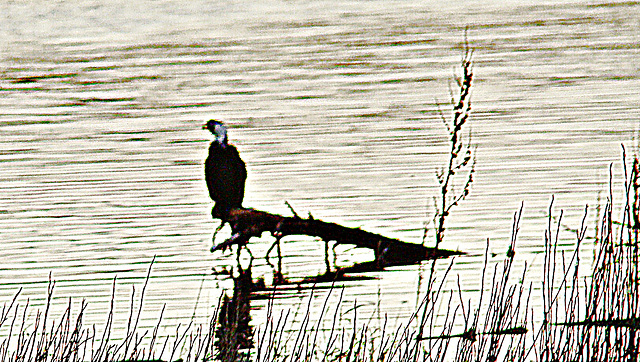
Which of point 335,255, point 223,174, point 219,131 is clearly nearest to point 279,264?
point 335,255

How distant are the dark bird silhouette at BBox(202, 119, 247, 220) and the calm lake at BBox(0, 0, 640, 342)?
37 cm

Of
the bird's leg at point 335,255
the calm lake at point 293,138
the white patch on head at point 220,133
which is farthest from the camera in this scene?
the white patch on head at point 220,133

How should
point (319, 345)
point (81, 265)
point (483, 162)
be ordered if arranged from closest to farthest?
point (319, 345) < point (81, 265) < point (483, 162)

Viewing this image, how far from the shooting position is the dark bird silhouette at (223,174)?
40.8 ft

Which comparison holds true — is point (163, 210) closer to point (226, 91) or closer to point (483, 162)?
point (483, 162)

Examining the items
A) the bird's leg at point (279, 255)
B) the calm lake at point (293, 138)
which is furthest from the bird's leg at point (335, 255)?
the bird's leg at point (279, 255)

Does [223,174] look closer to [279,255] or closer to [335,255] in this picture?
[279,255]

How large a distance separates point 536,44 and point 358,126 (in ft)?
35.0

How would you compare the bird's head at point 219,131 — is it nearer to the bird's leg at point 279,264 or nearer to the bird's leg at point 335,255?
the bird's leg at point 279,264

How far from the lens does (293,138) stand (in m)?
17.8

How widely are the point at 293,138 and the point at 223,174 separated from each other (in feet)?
16.9

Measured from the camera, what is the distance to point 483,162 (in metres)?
15.4

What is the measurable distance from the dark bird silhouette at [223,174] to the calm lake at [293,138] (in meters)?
0.37

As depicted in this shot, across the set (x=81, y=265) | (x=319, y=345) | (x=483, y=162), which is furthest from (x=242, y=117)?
(x=319, y=345)
